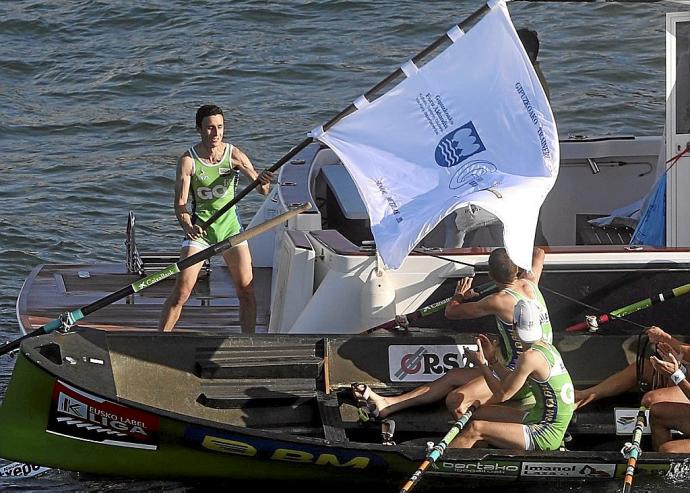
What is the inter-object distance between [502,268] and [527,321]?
1.71 feet

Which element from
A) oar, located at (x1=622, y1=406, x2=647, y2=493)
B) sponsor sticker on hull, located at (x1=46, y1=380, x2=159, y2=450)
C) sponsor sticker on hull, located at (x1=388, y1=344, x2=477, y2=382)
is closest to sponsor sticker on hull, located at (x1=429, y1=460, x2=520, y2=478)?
oar, located at (x1=622, y1=406, x2=647, y2=493)

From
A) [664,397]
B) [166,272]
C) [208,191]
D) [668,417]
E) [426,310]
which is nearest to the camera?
[668,417]

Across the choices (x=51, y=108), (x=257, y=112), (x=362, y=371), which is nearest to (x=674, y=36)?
(x=362, y=371)

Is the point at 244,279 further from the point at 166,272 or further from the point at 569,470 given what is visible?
the point at 569,470

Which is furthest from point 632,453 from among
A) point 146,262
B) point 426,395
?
point 146,262

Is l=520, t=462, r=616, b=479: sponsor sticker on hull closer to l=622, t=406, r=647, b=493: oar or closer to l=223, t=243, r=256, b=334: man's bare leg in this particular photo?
l=622, t=406, r=647, b=493: oar

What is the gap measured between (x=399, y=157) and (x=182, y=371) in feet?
7.17

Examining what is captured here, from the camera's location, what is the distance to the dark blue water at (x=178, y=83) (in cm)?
1672

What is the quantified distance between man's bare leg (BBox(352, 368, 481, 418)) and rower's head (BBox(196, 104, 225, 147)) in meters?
2.11

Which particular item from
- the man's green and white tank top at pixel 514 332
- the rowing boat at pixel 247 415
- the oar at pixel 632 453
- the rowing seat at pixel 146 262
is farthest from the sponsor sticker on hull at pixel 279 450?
the rowing seat at pixel 146 262

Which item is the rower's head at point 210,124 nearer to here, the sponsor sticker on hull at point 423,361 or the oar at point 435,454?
the sponsor sticker on hull at point 423,361

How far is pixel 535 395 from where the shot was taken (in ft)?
28.6

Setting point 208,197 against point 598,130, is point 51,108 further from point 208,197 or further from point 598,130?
point 208,197

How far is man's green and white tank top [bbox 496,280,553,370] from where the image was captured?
8.76 metres
